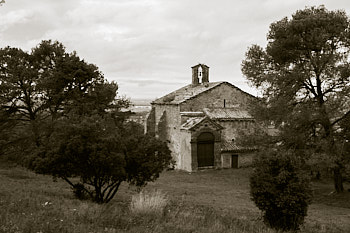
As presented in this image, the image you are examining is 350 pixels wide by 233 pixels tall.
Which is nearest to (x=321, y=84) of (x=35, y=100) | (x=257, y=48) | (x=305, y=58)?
(x=305, y=58)

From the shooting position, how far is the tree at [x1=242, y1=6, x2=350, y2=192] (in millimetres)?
16734

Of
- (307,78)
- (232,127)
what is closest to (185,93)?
(232,127)

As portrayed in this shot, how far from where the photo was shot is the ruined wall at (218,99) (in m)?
30.9

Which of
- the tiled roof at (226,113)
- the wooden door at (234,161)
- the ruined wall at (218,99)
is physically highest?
the ruined wall at (218,99)

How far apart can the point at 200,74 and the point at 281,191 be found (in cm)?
2692

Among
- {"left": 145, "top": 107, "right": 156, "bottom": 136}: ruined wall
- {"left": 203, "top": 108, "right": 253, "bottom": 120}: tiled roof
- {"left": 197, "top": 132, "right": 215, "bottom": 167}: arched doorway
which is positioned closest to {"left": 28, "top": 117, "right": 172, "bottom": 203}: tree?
{"left": 197, "top": 132, "right": 215, "bottom": 167}: arched doorway

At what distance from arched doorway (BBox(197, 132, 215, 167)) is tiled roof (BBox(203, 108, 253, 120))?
2.21m

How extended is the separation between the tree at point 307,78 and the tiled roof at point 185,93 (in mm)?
12241

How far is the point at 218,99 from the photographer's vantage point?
105ft

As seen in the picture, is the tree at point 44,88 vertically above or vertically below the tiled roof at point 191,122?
Answer: above

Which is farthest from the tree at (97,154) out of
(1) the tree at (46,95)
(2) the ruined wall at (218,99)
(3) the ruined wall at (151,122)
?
(3) the ruined wall at (151,122)

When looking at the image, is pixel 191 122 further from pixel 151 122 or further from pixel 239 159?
pixel 151 122

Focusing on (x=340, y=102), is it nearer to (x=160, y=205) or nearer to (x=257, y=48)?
(x=257, y=48)

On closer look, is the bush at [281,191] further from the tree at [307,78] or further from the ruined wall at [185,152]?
the ruined wall at [185,152]
